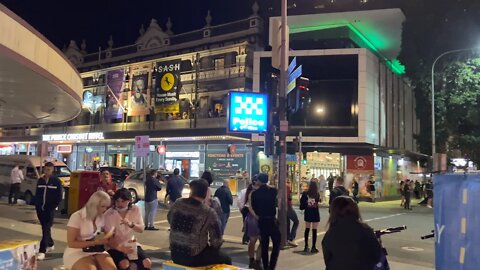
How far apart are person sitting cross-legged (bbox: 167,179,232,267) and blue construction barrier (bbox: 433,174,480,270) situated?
2.59 meters

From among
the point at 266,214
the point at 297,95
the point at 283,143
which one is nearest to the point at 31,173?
the point at 283,143

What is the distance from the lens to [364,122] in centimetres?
2895

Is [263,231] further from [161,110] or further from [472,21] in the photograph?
[161,110]

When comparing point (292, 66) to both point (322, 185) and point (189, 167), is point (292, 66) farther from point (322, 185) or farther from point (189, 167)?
point (189, 167)

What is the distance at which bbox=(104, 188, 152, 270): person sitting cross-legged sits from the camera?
5.63 m

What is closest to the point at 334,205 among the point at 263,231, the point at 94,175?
the point at 263,231

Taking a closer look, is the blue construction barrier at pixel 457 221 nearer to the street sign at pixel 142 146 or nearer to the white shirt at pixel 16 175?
the street sign at pixel 142 146

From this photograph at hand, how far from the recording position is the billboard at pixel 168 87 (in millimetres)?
36531

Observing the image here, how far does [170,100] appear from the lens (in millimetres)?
36625

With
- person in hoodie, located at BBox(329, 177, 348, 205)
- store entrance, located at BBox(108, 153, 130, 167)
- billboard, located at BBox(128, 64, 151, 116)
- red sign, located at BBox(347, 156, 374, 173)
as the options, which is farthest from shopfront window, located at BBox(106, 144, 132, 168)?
person in hoodie, located at BBox(329, 177, 348, 205)

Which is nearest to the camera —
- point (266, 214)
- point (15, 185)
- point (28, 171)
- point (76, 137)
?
Result: point (266, 214)

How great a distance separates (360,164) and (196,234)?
2692 centimetres

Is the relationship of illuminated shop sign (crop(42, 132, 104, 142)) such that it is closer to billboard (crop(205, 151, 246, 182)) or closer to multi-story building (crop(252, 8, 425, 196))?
billboard (crop(205, 151, 246, 182))

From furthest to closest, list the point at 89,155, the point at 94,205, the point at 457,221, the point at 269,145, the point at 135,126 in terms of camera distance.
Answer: the point at 89,155, the point at 135,126, the point at 269,145, the point at 94,205, the point at 457,221
